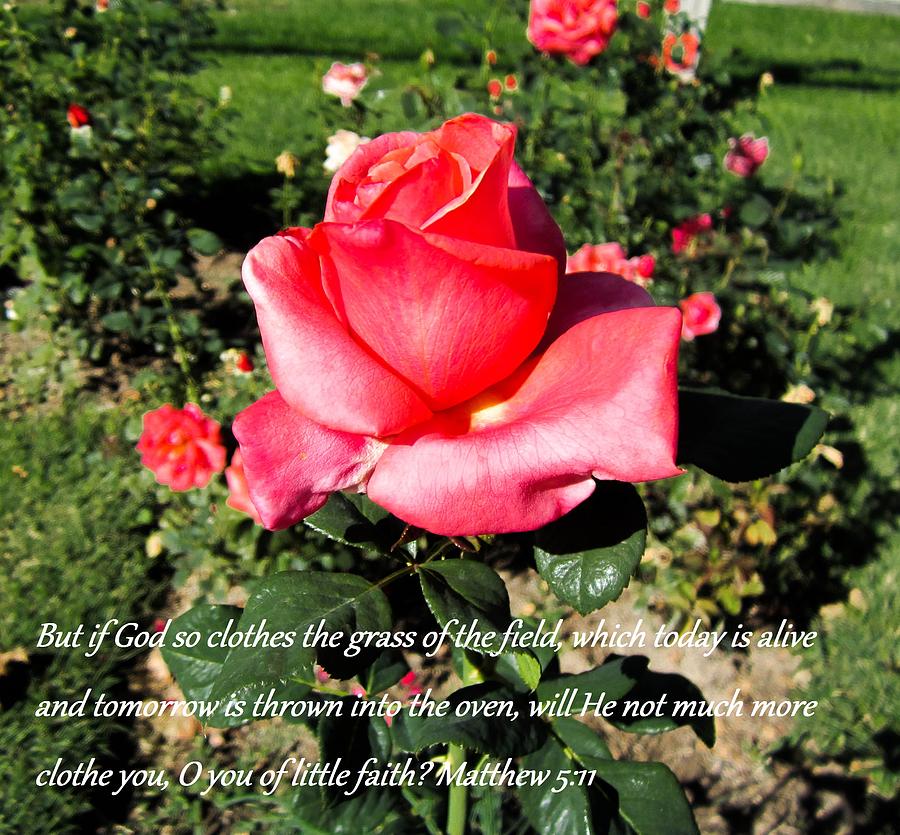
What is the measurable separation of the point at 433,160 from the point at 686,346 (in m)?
1.94

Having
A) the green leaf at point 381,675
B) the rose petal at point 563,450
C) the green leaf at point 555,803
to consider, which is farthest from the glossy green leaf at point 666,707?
the rose petal at point 563,450

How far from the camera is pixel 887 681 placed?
2113mm

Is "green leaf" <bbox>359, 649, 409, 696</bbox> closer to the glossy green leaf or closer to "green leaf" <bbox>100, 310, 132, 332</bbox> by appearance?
the glossy green leaf

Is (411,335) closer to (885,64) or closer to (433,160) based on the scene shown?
(433,160)

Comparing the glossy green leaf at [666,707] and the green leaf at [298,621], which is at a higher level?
the green leaf at [298,621]

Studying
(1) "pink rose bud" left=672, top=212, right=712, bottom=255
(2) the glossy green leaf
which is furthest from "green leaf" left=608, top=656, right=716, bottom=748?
(1) "pink rose bud" left=672, top=212, right=712, bottom=255

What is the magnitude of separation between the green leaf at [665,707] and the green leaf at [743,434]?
1.32ft

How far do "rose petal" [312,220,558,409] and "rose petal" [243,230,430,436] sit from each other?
0.02 metres

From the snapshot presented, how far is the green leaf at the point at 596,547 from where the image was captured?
22.4 inches

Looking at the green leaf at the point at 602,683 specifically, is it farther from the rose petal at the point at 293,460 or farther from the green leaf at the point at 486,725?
the rose petal at the point at 293,460

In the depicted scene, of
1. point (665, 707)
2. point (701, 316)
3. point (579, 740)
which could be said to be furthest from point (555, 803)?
point (701, 316)

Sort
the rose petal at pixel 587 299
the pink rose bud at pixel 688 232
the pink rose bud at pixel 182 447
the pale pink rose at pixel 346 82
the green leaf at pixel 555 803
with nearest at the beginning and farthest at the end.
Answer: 1. the rose petal at pixel 587 299
2. the green leaf at pixel 555 803
3. the pink rose bud at pixel 182 447
4. the pink rose bud at pixel 688 232
5. the pale pink rose at pixel 346 82

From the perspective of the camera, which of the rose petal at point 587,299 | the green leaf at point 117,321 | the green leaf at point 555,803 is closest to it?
the rose petal at point 587,299

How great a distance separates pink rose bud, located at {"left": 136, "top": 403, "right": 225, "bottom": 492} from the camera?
1937 millimetres
